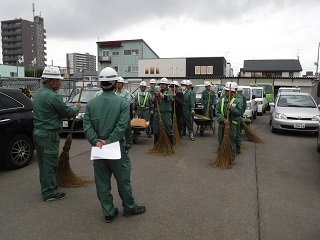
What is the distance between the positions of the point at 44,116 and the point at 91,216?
1553mm

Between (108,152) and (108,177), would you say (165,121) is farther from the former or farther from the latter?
(108,152)

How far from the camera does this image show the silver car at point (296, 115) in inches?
374

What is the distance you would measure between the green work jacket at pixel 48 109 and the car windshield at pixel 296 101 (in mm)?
9214

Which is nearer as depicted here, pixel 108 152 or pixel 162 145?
pixel 108 152

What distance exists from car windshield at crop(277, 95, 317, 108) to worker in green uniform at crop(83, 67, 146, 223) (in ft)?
29.9

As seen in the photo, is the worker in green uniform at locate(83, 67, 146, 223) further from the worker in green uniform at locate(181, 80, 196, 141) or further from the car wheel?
the worker in green uniform at locate(181, 80, 196, 141)

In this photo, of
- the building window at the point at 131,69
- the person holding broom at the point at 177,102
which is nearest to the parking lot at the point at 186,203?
the person holding broom at the point at 177,102

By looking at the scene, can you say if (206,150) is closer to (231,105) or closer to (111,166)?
(231,105)

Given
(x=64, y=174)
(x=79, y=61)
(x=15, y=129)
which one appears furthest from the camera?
(x=79, y=61)

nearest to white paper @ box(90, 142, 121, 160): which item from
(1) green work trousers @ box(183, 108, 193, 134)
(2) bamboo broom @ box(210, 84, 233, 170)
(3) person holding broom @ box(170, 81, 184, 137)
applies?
(2) bamboo broom @ box(210, 84, 233, 170)

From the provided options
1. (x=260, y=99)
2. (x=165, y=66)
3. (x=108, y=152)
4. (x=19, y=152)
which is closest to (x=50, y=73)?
(x=108, y=152)

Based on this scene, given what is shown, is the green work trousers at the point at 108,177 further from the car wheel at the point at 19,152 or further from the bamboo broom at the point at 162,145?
the bamboo broom at the point at 162,145

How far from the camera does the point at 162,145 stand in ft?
23.2

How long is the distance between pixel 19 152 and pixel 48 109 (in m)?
2.33
